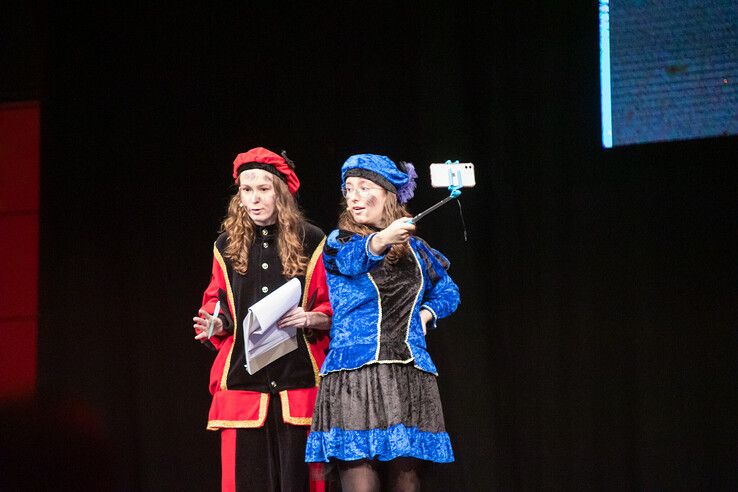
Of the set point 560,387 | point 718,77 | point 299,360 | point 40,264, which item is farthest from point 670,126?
point 40,264

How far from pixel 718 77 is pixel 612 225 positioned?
643 millimetres

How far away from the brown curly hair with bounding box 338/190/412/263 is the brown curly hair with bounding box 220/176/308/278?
24 cm

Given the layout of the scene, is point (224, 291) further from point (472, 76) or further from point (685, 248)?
point (685, 248)

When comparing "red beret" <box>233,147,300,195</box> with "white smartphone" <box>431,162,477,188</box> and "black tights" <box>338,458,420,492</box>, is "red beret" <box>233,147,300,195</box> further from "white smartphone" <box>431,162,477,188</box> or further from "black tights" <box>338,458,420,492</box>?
"black tights" <box>338,458,420,492</box>

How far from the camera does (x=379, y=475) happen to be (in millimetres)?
2627

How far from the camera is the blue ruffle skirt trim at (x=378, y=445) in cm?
251

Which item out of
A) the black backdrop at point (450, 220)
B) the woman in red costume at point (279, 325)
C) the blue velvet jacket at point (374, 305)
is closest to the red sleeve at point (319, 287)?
the woman in red costume at point (279, 325)

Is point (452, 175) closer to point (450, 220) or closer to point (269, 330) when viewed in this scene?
point (269, 330)

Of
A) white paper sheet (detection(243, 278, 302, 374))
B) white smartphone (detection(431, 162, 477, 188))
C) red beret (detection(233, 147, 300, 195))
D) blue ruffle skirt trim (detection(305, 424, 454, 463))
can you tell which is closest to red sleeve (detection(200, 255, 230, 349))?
white paper sheet (detection(243, 278, 302, 374))

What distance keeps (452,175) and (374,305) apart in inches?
16.3

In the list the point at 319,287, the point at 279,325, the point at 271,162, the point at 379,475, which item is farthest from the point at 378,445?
the point at 271,162

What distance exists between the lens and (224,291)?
9.74 ft

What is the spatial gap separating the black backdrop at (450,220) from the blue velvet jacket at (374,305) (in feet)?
2.90

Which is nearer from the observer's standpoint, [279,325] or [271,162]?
[279,325]
